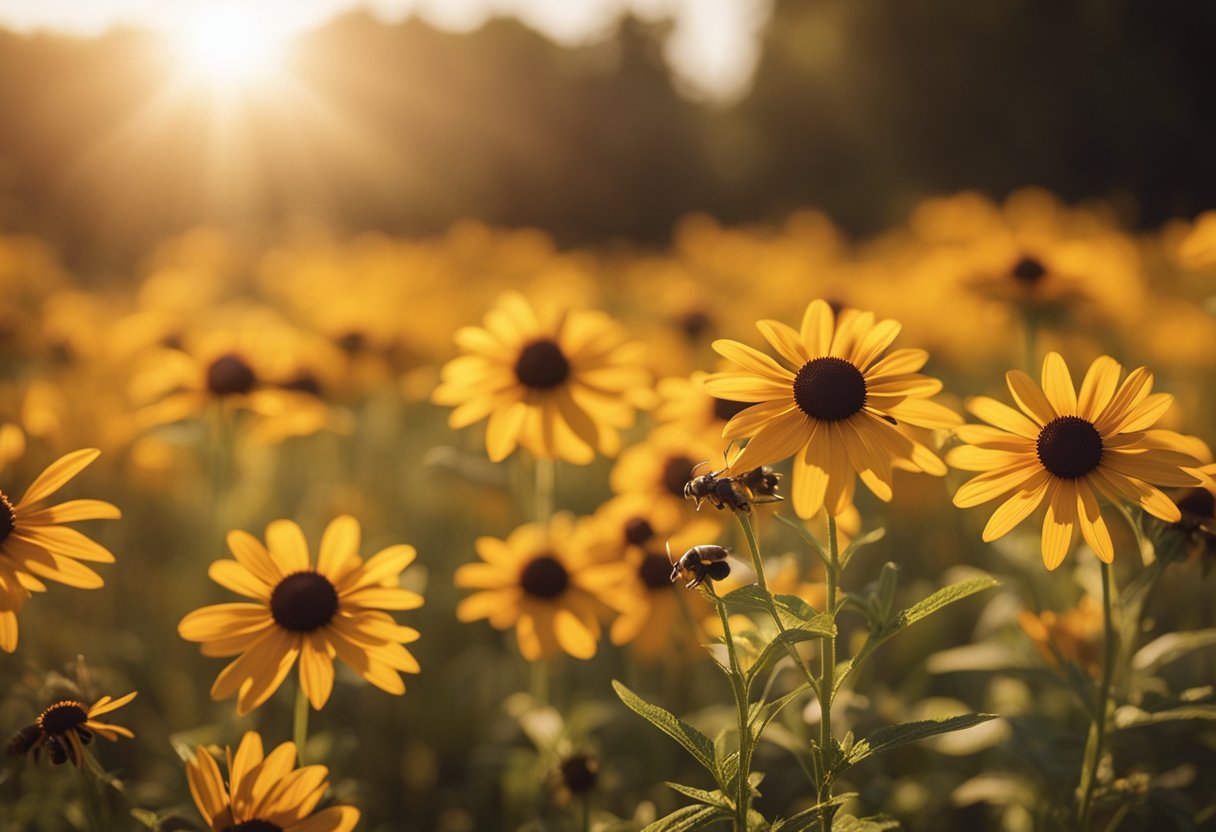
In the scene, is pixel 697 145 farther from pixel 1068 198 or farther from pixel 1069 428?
pixel 1069 428

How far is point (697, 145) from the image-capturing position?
19.2 metres

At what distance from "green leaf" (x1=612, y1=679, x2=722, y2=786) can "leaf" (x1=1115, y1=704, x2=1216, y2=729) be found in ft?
3.09

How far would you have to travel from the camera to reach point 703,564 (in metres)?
1.58

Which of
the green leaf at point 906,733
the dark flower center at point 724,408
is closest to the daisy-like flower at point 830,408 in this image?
the green leaf at point 906,733

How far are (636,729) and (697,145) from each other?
17377 mm

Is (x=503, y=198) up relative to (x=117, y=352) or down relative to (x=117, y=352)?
up

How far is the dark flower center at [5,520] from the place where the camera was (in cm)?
179

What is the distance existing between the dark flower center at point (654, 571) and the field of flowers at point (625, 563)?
0.03 metres

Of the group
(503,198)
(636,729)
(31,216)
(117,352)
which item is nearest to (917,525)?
(636,729)

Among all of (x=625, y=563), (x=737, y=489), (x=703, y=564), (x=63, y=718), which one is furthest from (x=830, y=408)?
(x=63, y=718)

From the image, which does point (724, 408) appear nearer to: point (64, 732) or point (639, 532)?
point (639, 532)

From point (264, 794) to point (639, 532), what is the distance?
121 centimetres

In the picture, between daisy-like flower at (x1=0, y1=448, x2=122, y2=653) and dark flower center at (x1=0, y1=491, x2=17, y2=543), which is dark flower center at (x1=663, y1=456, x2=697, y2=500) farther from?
dark flower center at (x1=0, y1=491, x2=17, y2=543)

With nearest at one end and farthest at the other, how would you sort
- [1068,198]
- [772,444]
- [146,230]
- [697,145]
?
[772,444] → [1068,198] → [146,230] → [697,145]
